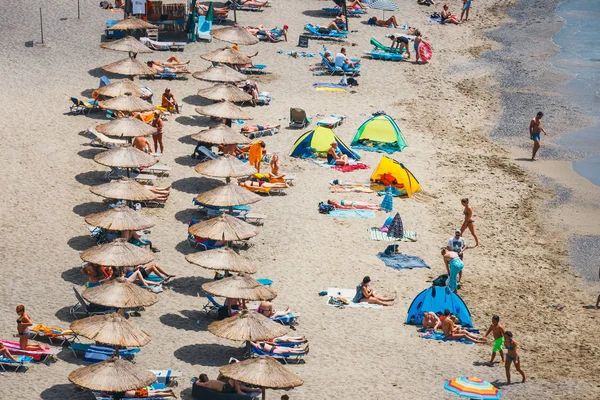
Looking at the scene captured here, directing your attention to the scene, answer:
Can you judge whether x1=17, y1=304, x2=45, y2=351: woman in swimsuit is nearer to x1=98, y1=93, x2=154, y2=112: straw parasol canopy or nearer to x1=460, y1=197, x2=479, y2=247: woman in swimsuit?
x1=98, y1=93, x2=154, y2=112: straw parasol canopy

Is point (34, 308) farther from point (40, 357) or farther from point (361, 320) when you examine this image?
point (361, 320)

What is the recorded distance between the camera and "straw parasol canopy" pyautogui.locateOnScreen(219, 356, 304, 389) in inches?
739

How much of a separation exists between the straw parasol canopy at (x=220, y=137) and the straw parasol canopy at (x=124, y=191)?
4.05 m

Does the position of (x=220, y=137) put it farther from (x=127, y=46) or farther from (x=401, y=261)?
A: (x=127, y=46)

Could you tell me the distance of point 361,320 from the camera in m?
23.5

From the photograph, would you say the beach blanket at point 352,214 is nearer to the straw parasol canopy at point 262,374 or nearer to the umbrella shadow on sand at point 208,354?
the umbrella shadow on sand at point 208,354

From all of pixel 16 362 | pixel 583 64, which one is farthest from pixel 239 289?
pixel 583 64

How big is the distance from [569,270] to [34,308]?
12.9m

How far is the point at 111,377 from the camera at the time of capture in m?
18.4

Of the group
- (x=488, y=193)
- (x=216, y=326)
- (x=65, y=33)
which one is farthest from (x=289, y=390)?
(x=65, y=33)

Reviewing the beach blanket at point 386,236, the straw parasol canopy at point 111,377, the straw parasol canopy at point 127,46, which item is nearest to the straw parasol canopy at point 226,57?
the straw parasol canopy at point 127,46

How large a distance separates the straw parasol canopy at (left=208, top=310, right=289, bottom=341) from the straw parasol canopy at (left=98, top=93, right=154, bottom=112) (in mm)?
11920

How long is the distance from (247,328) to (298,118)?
15115 mm

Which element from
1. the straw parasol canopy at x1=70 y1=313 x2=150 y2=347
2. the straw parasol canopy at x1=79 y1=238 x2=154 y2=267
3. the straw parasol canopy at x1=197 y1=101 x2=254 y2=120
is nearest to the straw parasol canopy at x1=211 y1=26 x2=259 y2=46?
the straw parasol canopy at x1=197 y1=101 x2=254 y2=120
